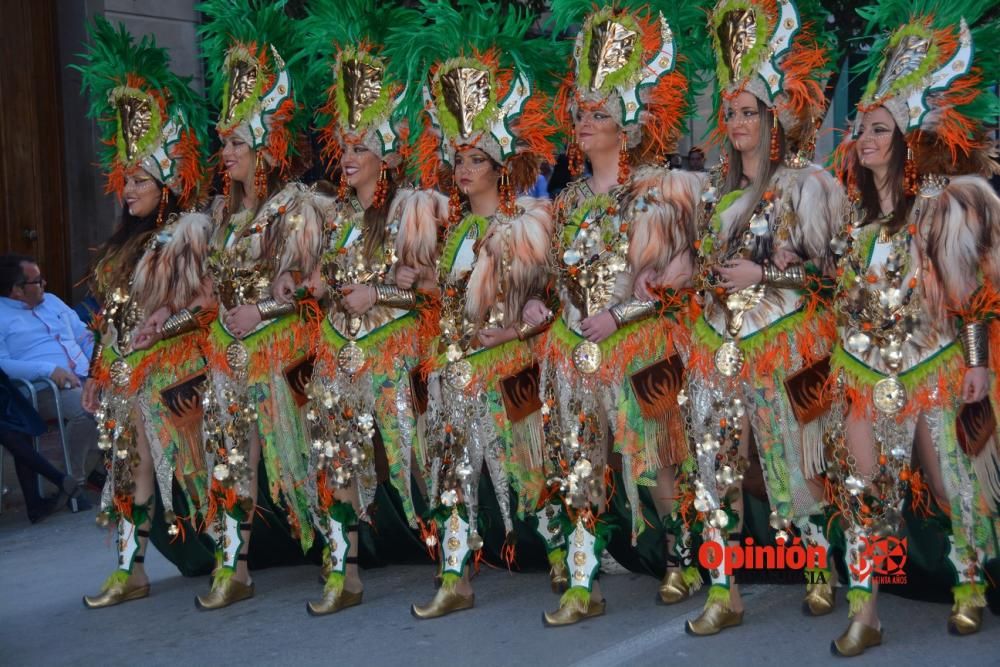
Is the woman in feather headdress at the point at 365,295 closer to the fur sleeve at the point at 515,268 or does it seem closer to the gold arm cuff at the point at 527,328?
the fur sleeve at the point at 515,268

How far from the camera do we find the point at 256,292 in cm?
557

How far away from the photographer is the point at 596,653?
476 cm

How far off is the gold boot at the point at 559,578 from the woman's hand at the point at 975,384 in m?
1.78

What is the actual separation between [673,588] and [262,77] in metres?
2.62

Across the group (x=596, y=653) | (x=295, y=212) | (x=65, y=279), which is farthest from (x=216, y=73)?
(x=65, y=279)

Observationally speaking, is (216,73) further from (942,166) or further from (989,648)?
(989,648)

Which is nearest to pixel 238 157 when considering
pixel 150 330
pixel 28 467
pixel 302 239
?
pixel 302 239

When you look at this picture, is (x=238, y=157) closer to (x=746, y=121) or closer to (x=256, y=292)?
(x=256, y=292)

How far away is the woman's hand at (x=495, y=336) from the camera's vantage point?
513 cm

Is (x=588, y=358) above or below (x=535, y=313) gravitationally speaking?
below

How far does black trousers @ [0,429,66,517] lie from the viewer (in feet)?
24.3

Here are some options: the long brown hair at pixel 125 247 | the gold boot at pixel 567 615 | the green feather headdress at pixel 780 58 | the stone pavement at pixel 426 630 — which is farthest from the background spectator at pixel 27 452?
the green feather headdress at pixel 780 58

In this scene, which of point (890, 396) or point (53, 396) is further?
point (53, 396)

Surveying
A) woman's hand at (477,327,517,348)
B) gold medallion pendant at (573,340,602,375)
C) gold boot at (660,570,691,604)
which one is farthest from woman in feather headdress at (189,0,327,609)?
gold boot at (660,570,691,604)
